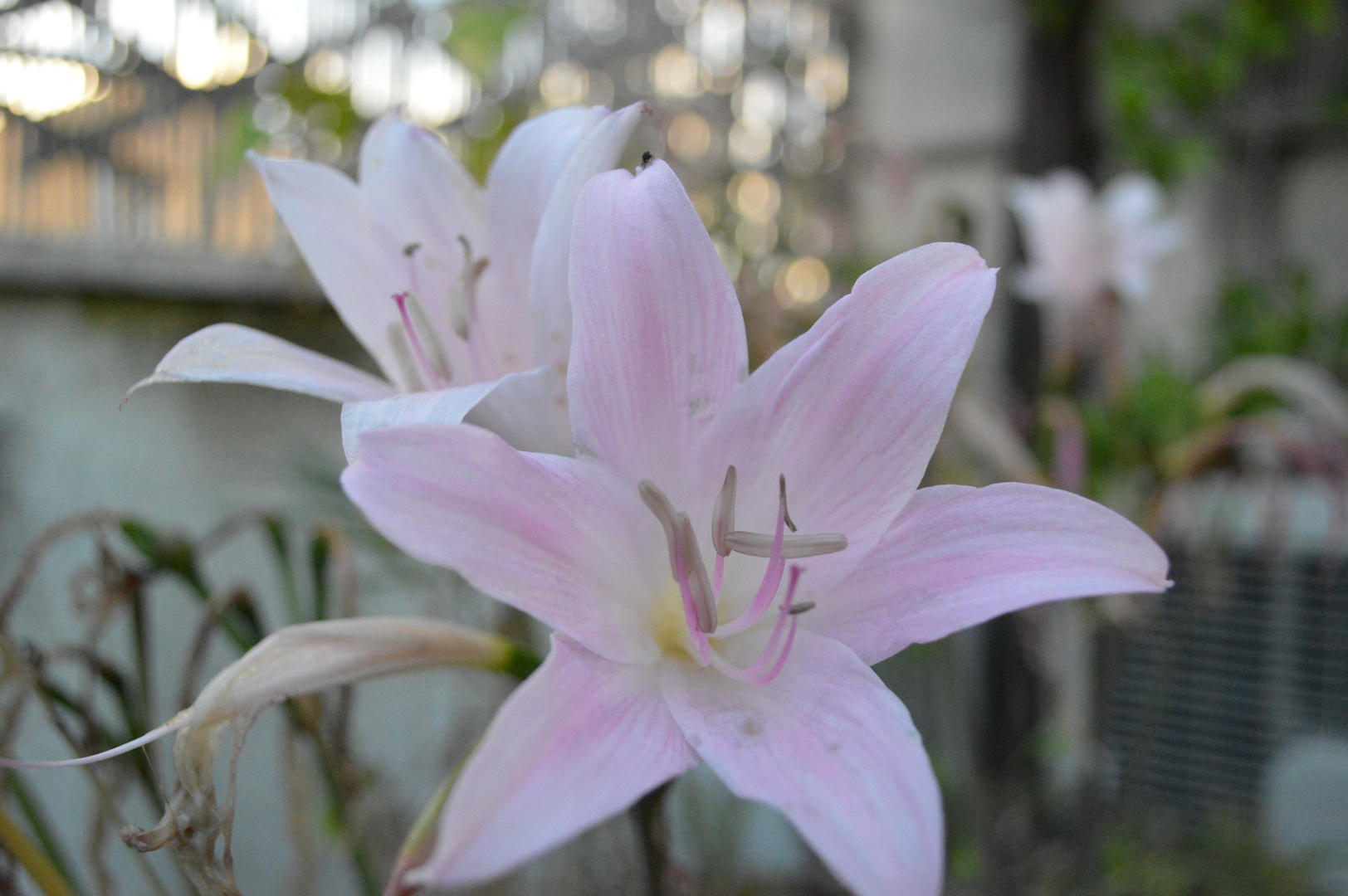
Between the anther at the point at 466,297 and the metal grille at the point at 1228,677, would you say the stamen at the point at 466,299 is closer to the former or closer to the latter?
the anther at the point at 466,297

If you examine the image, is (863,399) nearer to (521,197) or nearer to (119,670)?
(521,197)

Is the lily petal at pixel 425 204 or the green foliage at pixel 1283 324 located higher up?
the lily petal at pixel 425 204

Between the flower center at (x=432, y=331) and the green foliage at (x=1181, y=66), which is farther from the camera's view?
the green foliage at (x=1181, y=66)

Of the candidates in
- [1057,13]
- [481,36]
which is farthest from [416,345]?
[1057,13]

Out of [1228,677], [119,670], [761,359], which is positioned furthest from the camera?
[1228,677]

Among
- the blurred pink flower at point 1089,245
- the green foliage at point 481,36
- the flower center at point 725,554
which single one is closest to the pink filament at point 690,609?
the flower center at point 725,554
